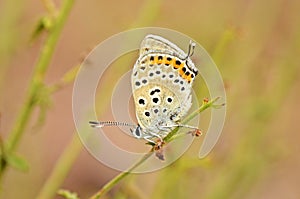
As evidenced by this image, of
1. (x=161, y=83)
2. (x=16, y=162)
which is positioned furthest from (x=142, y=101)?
(x=16, y=162)

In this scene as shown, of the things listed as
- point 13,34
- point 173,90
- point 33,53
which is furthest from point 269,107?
point 33,53

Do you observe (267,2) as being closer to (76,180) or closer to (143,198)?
(143,198)

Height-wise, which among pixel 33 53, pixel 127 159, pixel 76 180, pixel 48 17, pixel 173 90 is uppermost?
pixel 33 53

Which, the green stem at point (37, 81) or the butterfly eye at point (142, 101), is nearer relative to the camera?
the butterfly eye at point (142, 101)

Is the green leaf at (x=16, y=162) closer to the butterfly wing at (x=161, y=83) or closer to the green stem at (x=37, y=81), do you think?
the green stem at (x=37, y=81)

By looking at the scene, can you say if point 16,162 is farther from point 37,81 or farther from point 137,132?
point 137,132

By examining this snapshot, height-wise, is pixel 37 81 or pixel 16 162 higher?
pixel 37 81

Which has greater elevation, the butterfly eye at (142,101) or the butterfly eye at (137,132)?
the butterfly eye at (142,101)

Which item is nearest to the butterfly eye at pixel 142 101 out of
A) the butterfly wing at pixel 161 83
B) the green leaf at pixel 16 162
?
the butterfly wing at pixel 161 83

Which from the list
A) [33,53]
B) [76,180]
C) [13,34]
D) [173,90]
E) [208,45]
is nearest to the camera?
[173,90]

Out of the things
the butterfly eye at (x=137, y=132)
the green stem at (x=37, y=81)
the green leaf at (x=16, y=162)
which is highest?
the green stem at (x=37, y=81)

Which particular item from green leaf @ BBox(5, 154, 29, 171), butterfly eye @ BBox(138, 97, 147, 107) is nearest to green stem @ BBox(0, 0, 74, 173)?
green leaf @ BBox(5, 154, 29, 171)
